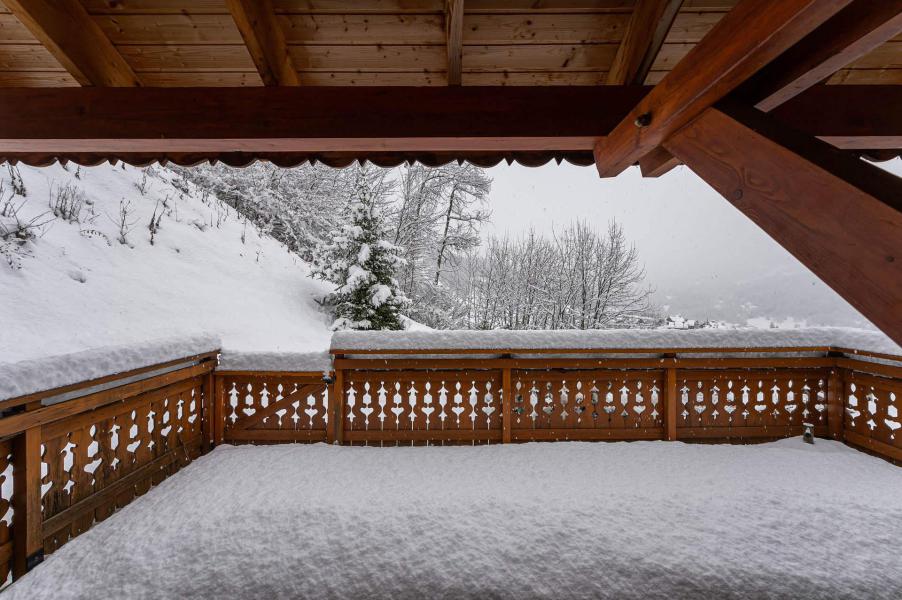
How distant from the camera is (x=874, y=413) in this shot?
354cm

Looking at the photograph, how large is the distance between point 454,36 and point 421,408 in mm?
3033

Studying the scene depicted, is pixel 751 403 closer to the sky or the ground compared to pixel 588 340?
closer to the ground

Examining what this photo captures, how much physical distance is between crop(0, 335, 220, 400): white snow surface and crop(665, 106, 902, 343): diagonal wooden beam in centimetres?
316

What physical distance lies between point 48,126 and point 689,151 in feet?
10.8

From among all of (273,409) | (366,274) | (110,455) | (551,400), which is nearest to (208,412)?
(273,409)

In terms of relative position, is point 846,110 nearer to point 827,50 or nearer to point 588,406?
point 827,50

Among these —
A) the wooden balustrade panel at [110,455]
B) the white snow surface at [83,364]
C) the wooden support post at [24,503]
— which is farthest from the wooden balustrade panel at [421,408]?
the wooden support post at [24,503]

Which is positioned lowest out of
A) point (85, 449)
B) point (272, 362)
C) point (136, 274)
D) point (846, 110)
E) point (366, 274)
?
point (85, 449)

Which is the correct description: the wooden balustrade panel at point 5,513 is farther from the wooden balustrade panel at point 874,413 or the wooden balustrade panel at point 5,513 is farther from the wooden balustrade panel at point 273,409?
the wooden balustrade panel at point 874,413

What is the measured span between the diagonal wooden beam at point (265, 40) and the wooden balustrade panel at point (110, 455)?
2.29 metres

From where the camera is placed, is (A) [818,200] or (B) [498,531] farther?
(B) [498,531]

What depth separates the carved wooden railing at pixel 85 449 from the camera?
1.99 meters

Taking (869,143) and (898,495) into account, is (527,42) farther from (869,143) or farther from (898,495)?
(898,495)

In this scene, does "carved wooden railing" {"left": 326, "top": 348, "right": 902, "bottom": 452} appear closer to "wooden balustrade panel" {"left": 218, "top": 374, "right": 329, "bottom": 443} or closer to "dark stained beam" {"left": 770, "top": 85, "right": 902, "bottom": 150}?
"wooden balustrade panel" {"left": 218, "top": 374, "right": 329, "bottom": 443}
